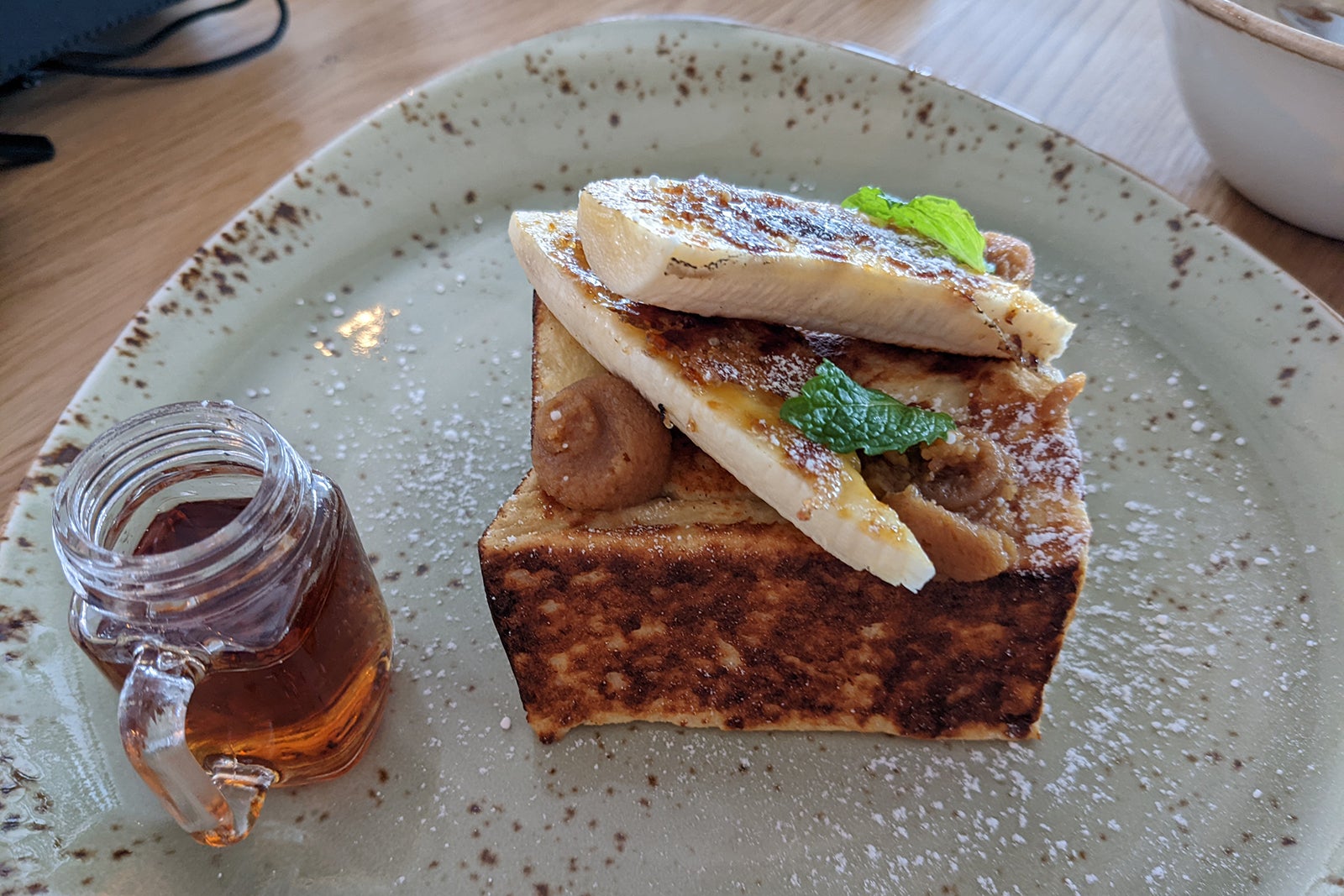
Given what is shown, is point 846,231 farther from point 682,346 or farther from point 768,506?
point 768,506

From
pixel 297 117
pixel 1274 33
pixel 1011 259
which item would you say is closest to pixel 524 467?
pixel 1011 259

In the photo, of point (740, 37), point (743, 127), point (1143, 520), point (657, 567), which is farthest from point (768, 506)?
point (740, 37)

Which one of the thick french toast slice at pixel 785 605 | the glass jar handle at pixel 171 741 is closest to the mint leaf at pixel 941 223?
the thick french toast slice at pixel 785 605

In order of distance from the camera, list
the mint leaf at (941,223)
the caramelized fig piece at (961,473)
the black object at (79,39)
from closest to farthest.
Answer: the caramelized fig piece at (961,473), the mint leaf at (941,223), the black object at (79,39)

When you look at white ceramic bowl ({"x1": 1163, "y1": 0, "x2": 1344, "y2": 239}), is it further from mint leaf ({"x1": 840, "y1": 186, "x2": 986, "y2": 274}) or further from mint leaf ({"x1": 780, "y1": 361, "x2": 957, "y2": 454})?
mint leaf ({"x1": 780, "y1": 361, "x2": 957, "y2": 454})

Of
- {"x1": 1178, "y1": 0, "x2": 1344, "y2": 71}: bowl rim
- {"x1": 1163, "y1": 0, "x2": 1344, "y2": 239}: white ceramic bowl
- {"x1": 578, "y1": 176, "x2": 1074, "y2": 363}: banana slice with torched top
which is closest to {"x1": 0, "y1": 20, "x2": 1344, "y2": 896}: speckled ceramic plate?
{"x1": 1163, "y1": 0, "x2": 1344, "y2": 239}: white ceramic bowl

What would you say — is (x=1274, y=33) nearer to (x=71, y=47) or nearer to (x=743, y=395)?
(x=743, y=395)

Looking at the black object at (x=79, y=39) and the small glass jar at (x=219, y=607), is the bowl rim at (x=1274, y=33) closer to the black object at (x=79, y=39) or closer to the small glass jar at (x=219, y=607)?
the small glass jar at (x=219, y=607)
